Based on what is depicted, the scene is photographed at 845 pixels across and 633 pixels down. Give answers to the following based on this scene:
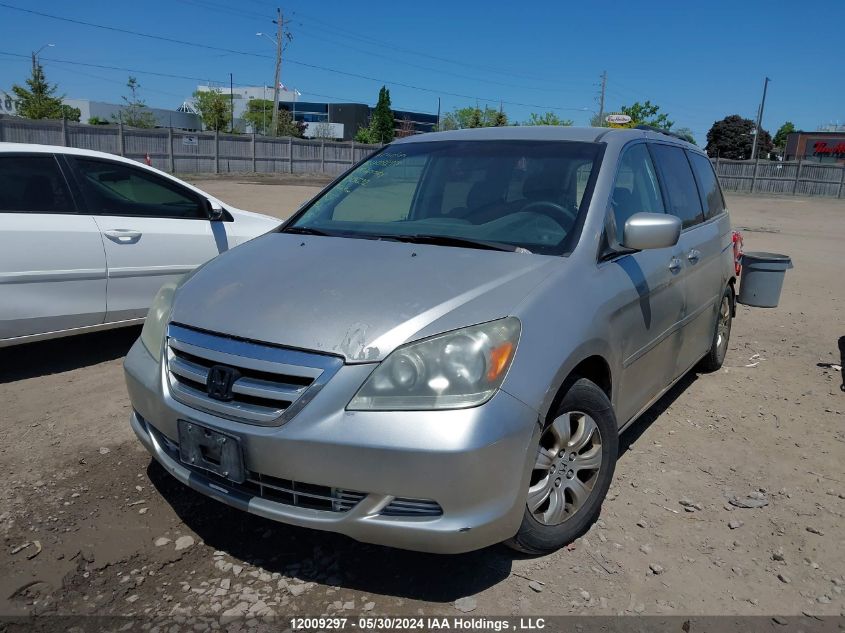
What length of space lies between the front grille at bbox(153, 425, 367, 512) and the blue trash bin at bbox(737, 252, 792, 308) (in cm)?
691

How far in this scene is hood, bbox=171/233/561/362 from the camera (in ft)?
8.23

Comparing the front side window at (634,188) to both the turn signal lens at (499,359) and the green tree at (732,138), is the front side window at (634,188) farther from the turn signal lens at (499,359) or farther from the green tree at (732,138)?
the green tree at (732,138)

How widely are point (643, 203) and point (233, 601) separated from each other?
2862mm

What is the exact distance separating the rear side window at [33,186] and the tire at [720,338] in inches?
193

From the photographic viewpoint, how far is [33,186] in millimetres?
4941

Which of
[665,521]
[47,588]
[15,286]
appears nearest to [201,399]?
[47,588]

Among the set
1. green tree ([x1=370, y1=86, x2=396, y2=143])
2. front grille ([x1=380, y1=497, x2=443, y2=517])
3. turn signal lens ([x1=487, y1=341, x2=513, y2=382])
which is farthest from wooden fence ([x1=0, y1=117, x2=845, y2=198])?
green tree ([x1=370, y1=86, x2=396, y2=143])

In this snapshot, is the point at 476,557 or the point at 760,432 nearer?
the point at 476,557

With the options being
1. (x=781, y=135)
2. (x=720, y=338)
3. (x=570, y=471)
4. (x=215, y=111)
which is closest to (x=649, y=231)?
(x=570, y=471)

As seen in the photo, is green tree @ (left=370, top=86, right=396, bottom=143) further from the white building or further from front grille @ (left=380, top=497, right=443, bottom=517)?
front grille @ (left=380, top=497, right=443, bottom=517)

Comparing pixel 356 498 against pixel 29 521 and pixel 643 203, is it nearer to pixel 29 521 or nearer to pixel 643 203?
pixel 29 521

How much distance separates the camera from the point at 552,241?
126 inches

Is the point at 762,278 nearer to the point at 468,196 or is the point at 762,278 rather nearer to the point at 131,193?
the point at 468,196

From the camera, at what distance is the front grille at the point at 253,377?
2422 mm
